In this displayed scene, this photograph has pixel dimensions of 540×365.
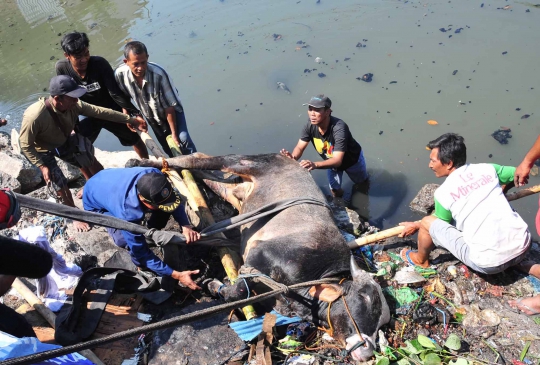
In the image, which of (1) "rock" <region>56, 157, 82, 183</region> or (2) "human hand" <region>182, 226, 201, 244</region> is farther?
(1) "rock" <region>56, 157, 82, 183</region>

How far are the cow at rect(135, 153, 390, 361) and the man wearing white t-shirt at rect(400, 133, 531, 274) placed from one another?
1095 millimetres

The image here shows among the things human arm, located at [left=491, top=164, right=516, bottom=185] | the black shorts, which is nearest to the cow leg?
the black shorts

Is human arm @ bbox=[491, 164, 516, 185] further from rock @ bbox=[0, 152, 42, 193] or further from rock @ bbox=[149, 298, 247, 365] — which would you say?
rock @ bbox=[0, 152, 42, 193]

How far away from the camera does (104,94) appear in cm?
616

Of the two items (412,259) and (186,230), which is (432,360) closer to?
(412,259)

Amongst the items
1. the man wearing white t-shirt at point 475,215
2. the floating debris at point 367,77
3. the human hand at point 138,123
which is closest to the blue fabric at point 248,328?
the man wearing white t-shirt at point 475,215

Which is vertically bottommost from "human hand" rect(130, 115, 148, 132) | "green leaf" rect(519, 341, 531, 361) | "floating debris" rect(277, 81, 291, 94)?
"green leaf" rect(519, 341, 531, 361)

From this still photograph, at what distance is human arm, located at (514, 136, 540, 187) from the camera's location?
4.27m

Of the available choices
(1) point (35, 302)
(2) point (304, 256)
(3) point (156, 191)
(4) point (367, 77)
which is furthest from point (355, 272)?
(4) point (367, 77)

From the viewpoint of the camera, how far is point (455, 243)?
4.45 m

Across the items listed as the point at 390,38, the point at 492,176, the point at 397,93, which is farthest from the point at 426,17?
the point at 492,176

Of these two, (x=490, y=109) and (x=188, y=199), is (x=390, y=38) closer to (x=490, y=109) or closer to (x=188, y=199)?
(x=490, y=109)

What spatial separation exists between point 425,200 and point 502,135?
7.61 feet

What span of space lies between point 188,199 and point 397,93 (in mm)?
5699
